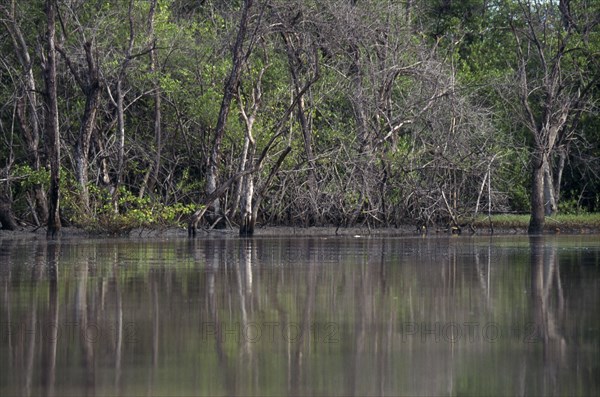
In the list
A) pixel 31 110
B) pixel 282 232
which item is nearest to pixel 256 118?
pixel 282 232

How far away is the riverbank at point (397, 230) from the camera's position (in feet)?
92.4

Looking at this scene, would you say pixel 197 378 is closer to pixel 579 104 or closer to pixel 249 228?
pixel 249 228

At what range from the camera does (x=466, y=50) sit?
39094 mm

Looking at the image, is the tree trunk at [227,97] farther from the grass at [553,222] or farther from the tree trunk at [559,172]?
the tree trunk at [559,172]

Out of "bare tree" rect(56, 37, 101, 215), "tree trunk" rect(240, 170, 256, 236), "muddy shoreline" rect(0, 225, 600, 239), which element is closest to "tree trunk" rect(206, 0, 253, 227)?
"tree trunk" rect(240, 170, 256, 236)

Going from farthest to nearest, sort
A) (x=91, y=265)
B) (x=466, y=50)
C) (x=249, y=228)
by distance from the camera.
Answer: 1. (x=466, y=50)
2. (x=249, y=228)
3. (x=91, y=265)

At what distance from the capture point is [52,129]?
2667 centimetres

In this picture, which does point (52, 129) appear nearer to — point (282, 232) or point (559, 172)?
point (282, 232)

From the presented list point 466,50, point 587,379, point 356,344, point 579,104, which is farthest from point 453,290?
point 466,50

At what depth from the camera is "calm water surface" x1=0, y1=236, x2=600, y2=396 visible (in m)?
7.54

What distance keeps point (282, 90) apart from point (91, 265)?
1352cm

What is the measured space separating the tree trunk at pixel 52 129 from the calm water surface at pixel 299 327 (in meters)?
8.82

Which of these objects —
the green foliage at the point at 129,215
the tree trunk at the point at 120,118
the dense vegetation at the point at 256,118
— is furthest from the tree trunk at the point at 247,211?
the tree trunk at the point at 120,118

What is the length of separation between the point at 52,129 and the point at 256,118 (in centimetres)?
585
